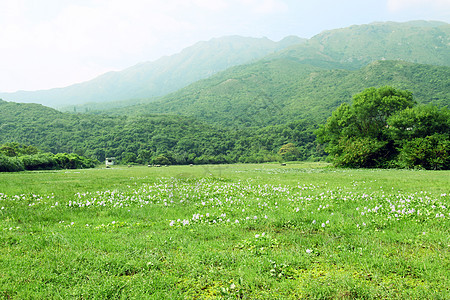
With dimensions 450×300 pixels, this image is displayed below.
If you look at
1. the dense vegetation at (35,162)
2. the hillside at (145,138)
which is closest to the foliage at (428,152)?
the dense vegetation at (35,162)

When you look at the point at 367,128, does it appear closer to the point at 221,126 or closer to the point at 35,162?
the point at 35,162

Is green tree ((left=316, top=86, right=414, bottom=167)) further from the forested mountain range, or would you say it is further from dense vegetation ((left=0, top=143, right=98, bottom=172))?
the forested mountain range

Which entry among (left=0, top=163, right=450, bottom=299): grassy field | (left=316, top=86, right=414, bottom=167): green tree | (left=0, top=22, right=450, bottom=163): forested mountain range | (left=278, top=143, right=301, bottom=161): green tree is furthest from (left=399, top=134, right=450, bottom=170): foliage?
(left=278, top=143, right=301, bottom=161): green tree

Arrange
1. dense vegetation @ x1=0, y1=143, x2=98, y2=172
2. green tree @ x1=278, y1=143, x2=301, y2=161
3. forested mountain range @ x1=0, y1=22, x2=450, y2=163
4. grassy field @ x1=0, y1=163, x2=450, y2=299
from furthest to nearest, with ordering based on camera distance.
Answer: forested mountain range @ x1=0, y1=22, x2=450, y2=163, green tree @ x1=278, y1=143, x2=301, y2=161, dense vegetation @ x1=0, y1=143, x2=98, y2=172, grassy field @ x1=0, y1=163, x2=450, y2=299

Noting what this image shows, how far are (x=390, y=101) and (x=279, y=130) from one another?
8293cm

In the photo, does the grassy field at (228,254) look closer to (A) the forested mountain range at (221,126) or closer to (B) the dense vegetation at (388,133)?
(B) the dense vegetation at (388,133)

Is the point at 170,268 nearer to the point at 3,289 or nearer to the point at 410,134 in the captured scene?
the point at 3,289

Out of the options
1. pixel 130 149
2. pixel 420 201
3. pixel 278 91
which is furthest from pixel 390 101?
pixel 278 91

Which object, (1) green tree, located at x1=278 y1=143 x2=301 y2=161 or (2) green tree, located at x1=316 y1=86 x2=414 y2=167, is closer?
(2) green tree, located at x1=316 y1=86 x2=414 y2=167

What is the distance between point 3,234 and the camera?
19.1 ft

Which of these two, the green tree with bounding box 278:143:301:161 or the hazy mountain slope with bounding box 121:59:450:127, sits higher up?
the hazy mountain slope with bounding box 121:59:450:127

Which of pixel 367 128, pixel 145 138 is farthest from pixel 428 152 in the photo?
pixel 145 138

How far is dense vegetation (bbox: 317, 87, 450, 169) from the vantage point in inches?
1318

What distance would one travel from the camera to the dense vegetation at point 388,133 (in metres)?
33.5
